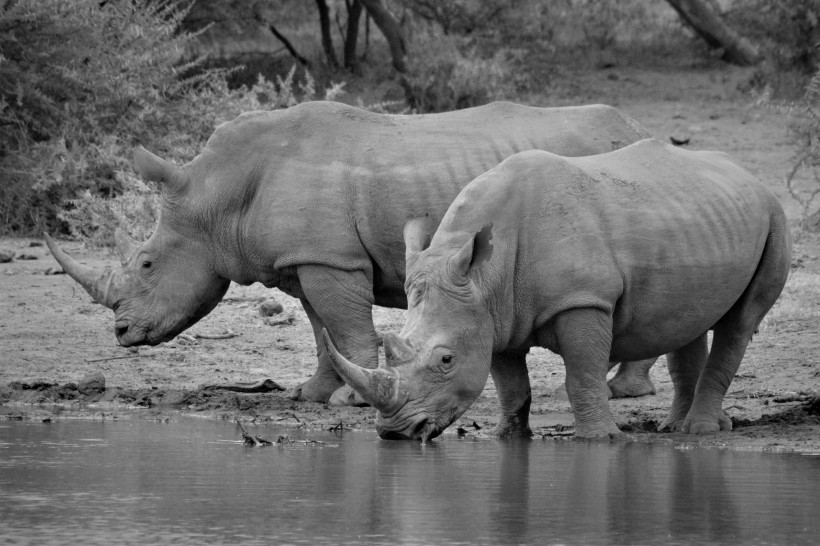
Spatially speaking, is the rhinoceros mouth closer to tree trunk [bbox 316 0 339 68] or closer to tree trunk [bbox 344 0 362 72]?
tree trunk [bbox 344 0 362 72]

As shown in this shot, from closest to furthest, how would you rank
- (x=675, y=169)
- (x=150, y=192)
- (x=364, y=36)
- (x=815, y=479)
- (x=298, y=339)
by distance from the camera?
(x=815, y=479)
(x=675, y=169)
(x=298, y=339)
(x=150, y=192)
(x=364, y=36)

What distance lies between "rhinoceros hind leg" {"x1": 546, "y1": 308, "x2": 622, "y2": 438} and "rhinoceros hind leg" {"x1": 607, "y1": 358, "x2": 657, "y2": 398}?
1.80 meters

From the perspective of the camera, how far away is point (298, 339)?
1135cm

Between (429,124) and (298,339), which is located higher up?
(429,124)

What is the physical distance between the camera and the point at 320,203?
350 inches

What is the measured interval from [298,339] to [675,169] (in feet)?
12.9

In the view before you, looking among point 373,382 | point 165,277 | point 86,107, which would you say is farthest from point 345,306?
point 86,107

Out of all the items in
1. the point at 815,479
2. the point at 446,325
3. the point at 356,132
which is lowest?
the point at 815,479

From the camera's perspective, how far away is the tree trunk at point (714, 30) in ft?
67.6

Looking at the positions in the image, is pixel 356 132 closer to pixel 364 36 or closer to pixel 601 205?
pixel 601 205

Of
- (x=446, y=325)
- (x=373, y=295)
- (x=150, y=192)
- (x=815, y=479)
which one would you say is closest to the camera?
(x=815, y=479)

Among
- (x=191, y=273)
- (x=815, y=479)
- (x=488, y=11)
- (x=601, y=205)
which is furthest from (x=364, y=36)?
(x=815, y=479)

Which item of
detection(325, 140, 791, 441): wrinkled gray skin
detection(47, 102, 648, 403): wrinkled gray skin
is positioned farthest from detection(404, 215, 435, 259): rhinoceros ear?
detection(47, 102, 648, 403): wrinkled gray skin

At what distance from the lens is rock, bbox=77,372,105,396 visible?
9562 mm
